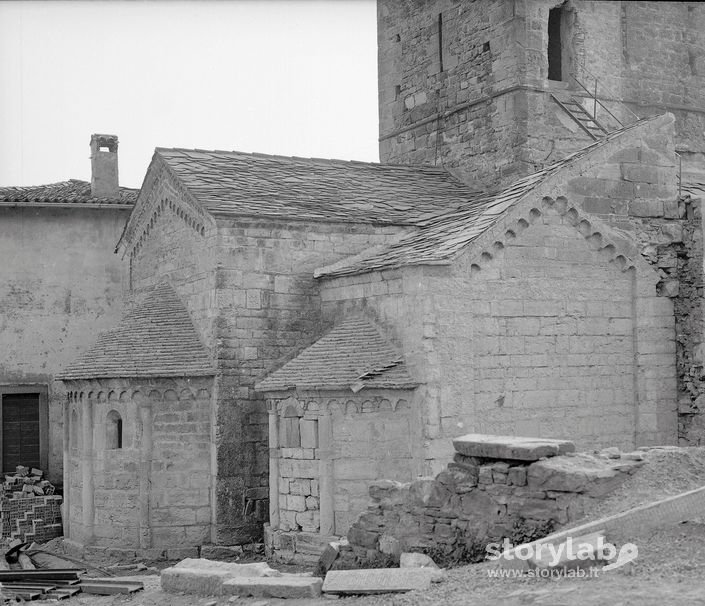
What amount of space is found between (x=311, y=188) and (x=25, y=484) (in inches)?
266

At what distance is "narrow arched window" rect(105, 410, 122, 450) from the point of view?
49.1 feet

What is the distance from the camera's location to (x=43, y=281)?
1925 cm

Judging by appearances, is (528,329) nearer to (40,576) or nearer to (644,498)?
(644,498)

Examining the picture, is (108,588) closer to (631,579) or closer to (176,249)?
(631,579)

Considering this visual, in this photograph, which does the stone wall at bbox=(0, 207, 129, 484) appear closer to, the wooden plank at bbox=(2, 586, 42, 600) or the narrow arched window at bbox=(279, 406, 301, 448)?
the narrow arched window at bbox=(279, 406, 301, 448)

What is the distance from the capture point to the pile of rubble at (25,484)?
17516 mm

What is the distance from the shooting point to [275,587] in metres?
9.00

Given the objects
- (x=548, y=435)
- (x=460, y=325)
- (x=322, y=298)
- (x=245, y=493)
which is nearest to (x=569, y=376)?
(x=548, y=435)

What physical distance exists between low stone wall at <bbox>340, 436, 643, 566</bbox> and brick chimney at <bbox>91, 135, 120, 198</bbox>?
38.3 feet

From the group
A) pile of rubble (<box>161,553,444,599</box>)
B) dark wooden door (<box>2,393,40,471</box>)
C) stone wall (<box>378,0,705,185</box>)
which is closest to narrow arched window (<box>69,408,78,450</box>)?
dark wooden door (<box>2,393,40,471</box>)

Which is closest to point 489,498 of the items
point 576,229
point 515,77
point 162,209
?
point 576,229

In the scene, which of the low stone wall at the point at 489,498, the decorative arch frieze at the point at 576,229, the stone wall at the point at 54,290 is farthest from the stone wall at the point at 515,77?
the low stone wall at the point at 489,498

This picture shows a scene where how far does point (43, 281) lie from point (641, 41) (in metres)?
11.2

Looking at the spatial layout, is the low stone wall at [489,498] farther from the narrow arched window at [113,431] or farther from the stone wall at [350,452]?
the narrow arched window at [113,431]
